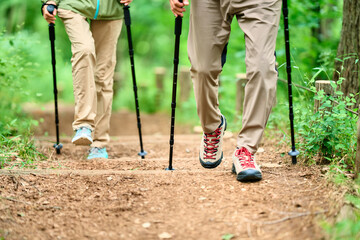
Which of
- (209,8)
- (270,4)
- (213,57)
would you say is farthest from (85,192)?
(270,4)

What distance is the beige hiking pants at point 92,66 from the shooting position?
4145mm

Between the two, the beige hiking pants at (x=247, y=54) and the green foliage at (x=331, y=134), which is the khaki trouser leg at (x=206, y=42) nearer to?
the beige hiking pants at (x=247, y=54)

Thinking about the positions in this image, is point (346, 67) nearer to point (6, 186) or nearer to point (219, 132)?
point (219, 132)

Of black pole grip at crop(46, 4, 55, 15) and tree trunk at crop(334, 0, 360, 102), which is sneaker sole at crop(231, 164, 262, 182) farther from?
black pole grip at crop(46, 4, 55, 15)

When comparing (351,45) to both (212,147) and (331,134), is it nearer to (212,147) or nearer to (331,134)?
(331,134)

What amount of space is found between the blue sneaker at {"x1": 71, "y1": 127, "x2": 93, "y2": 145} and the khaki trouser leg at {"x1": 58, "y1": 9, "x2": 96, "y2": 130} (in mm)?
58

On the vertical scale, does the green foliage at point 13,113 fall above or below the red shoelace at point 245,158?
below

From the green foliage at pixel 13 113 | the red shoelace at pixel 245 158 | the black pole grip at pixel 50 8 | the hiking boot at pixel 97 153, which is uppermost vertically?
the black pole grip at pixel 50 8

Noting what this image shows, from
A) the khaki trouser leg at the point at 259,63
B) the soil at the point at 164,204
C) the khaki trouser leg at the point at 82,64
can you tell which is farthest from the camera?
the khaki trouser leg at the point at 82,64

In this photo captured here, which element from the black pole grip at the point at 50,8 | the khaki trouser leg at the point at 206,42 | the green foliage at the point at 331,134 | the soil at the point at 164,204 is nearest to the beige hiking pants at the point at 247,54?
the khaki trouser leg at the point at 206,42

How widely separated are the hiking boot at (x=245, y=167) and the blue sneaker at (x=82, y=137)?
153cm

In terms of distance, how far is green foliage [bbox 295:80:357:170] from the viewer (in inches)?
129

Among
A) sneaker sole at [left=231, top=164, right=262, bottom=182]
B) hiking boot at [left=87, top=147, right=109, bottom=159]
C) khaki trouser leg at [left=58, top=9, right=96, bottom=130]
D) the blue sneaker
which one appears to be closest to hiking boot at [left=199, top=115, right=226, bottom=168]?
sneaker sole at [left=231, top=164, right=262, bottom=182]

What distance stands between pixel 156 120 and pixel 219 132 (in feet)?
23.6
